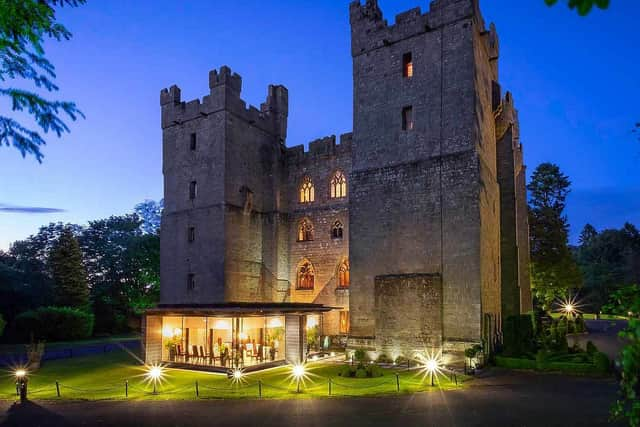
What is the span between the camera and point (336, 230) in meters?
31.2

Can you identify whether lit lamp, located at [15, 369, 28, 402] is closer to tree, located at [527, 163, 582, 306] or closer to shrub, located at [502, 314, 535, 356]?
shrub, located at [502, 314, 535, 356]

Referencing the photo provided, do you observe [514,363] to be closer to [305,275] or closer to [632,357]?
[305,275]

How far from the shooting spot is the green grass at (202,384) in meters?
16.2

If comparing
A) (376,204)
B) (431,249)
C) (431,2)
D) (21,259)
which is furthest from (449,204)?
(21,259)

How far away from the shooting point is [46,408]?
48.6 feet

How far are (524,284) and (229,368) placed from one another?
18.0 meters

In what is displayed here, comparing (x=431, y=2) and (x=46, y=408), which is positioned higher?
(x=431, y=2)

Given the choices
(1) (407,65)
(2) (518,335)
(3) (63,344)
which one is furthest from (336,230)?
(3) (63,344)

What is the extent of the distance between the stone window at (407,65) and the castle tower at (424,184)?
49mm

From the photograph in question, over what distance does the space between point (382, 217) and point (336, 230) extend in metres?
7.62

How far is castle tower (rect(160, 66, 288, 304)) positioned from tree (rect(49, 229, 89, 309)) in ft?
48.4

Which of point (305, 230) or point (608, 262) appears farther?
point (608, 262)

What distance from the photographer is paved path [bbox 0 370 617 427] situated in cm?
1240

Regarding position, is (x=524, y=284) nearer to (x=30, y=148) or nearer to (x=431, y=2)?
(x=431, y=2)
